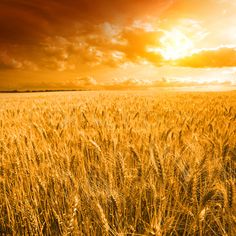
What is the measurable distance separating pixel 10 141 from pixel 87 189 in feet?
3.82

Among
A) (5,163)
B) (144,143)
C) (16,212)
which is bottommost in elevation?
(16,212)

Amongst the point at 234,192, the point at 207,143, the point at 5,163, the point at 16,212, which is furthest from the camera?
the point at 207,143

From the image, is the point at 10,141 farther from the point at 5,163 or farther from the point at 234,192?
the point at 234,192

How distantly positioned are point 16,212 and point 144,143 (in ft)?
3.17

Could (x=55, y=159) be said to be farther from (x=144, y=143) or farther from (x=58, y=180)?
(x=144, y=143)

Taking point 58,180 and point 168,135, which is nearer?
point 58,180

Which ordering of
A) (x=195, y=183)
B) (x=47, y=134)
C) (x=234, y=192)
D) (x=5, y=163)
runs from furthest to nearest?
(x=47, y=134)
(x=5, y=163)
(x=195, y=183)
(x=234, y=192)

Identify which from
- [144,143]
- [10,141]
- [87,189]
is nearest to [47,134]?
[10,141]

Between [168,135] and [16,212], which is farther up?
[168,135]

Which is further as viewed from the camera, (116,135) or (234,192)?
(116,135)

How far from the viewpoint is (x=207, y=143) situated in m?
1.86

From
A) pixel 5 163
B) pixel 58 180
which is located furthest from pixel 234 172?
pixel 5 163

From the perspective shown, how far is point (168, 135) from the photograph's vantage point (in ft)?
6.27

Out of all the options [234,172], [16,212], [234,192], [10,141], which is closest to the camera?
[234,192]
